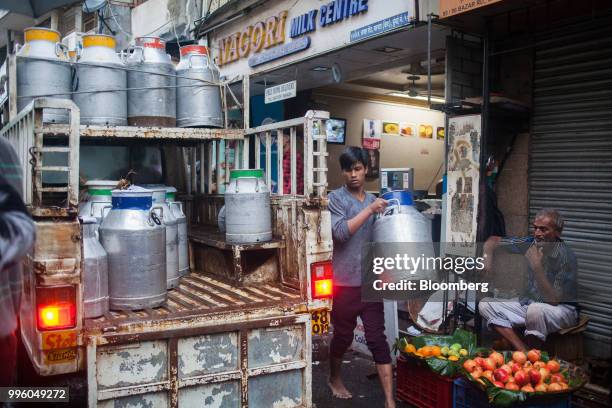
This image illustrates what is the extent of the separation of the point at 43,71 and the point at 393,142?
29.2ft

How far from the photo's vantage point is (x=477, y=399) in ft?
12.4

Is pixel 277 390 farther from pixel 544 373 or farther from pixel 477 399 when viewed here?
pixel 544 373

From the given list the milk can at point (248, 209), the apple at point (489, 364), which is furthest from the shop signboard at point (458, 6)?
the apple at point (489, 364)

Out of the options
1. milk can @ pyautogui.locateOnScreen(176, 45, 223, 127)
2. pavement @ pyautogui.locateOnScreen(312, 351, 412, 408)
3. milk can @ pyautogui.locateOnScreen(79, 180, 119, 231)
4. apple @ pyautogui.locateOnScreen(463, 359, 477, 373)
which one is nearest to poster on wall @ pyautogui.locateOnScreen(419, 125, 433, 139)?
pavement @ pyautogui.locateOnScreen(312, 351, 412, 408)

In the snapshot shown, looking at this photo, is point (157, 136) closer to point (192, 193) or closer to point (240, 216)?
point (240, 216)

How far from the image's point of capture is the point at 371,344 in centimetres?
423

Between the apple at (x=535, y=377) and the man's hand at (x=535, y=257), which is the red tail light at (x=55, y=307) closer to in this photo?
the apple at (x=535, y=377)

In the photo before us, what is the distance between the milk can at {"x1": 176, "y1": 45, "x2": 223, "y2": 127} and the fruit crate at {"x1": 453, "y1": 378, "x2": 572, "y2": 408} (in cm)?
283

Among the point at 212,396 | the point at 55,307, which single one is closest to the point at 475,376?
the point at 212,396

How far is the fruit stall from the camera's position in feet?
11.6

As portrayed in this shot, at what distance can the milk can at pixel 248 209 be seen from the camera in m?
4.02

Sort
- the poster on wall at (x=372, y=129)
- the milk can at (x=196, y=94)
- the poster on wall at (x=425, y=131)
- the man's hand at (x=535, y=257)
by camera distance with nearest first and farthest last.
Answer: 1. the milk can at (x=196, y=94)
2. the man's hand at (x=535, y=257)
3. the poster on wall at (x=372, y=129)
4. the poster on wall at (x=425, y=131)

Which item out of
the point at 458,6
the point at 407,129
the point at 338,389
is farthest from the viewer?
the point at 407,129

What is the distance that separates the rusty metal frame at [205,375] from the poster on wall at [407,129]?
9.33m
